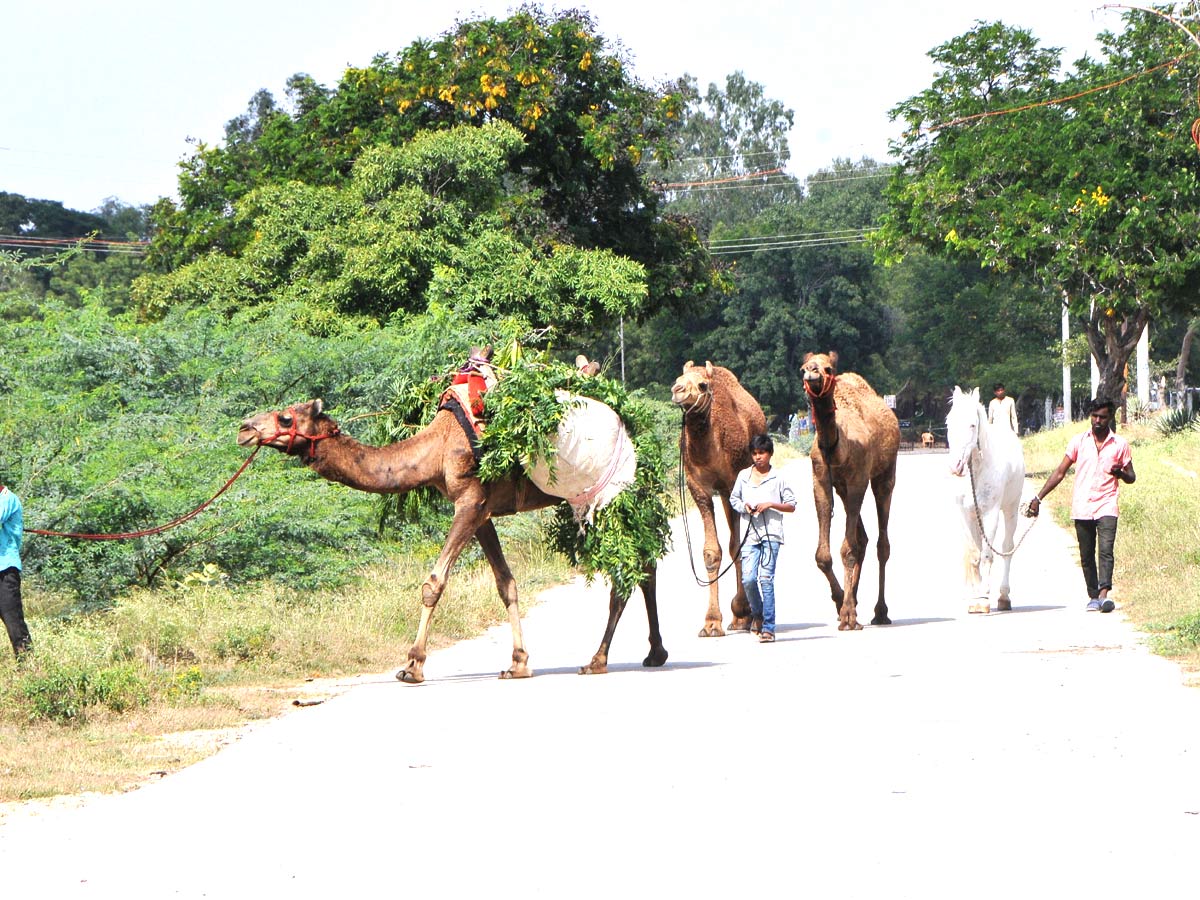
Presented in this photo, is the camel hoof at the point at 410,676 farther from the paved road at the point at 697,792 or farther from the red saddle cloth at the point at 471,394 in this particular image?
the red saddle cloth at the point at 471,394

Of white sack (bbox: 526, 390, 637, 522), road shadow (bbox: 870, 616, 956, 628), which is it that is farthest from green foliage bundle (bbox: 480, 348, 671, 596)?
road shadow (bbox: 870, 616, 956, 628)

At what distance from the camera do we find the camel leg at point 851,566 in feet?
49.2

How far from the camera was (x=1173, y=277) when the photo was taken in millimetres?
34625

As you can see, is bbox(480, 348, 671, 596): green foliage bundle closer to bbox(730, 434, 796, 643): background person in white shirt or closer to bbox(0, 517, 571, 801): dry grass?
bbox(730, 434, 796, 643): background person in white shirt

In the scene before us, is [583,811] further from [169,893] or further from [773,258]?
[773,258]

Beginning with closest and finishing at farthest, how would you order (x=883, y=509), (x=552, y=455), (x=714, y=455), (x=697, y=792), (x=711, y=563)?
(x=697, y=792), (x=552, y=455), (x=711, y=563), (x=714, y=455), (x=883, y=509)

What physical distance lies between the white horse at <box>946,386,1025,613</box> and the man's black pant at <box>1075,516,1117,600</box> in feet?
3.00

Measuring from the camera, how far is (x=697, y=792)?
25.4 feet

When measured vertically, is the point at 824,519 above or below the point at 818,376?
below

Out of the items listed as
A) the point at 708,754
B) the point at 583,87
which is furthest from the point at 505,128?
the point at 708,754

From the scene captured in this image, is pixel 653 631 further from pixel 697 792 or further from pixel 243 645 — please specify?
pixel 697 792

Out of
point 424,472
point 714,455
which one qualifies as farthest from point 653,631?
point 714,455

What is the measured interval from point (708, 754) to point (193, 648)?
647 cm

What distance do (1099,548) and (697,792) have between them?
9022 millimetres
